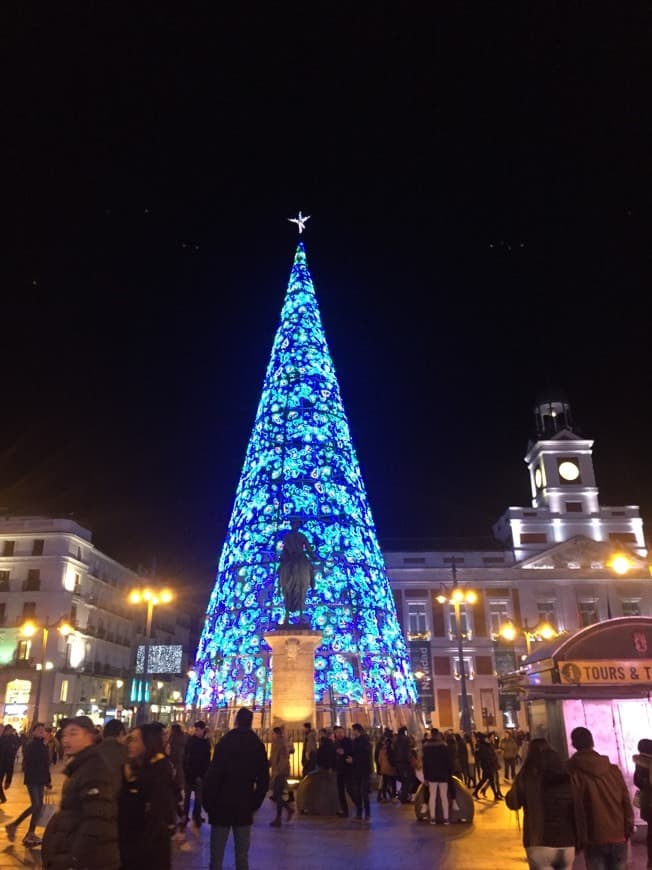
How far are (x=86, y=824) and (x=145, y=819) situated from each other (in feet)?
1.97

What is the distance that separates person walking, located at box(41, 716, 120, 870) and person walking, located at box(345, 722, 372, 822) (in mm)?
8533

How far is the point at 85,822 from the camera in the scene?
4266 mm

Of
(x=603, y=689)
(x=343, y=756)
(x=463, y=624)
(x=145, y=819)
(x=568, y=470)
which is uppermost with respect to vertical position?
(x=568, y=470)

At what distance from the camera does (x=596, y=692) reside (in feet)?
32.8

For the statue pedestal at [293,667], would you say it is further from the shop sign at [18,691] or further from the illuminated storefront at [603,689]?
the shop sign at [18,691]

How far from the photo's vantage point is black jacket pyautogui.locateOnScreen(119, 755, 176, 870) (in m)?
4.68

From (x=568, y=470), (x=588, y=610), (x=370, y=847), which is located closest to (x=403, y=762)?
(x=370, y=847)

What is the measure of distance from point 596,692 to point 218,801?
6035mm

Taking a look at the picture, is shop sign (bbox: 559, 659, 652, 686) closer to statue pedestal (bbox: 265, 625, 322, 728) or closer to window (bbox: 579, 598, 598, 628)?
statue pedestal (bbox: 265, 625, 322, 728)

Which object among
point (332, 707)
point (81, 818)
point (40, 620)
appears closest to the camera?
point (81, 818)

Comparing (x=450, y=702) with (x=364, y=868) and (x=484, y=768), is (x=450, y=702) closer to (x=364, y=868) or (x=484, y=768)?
(x=484, y=768)

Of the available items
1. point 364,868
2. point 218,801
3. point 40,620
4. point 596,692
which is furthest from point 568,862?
point 40,620

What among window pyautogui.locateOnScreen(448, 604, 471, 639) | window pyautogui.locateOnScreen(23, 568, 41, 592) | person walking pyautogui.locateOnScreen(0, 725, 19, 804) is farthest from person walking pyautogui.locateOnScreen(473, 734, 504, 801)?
window pyautogui.locateOnScreen(448, 604, 471, 639)

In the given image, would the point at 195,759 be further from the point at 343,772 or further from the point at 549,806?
the point at 549,806
